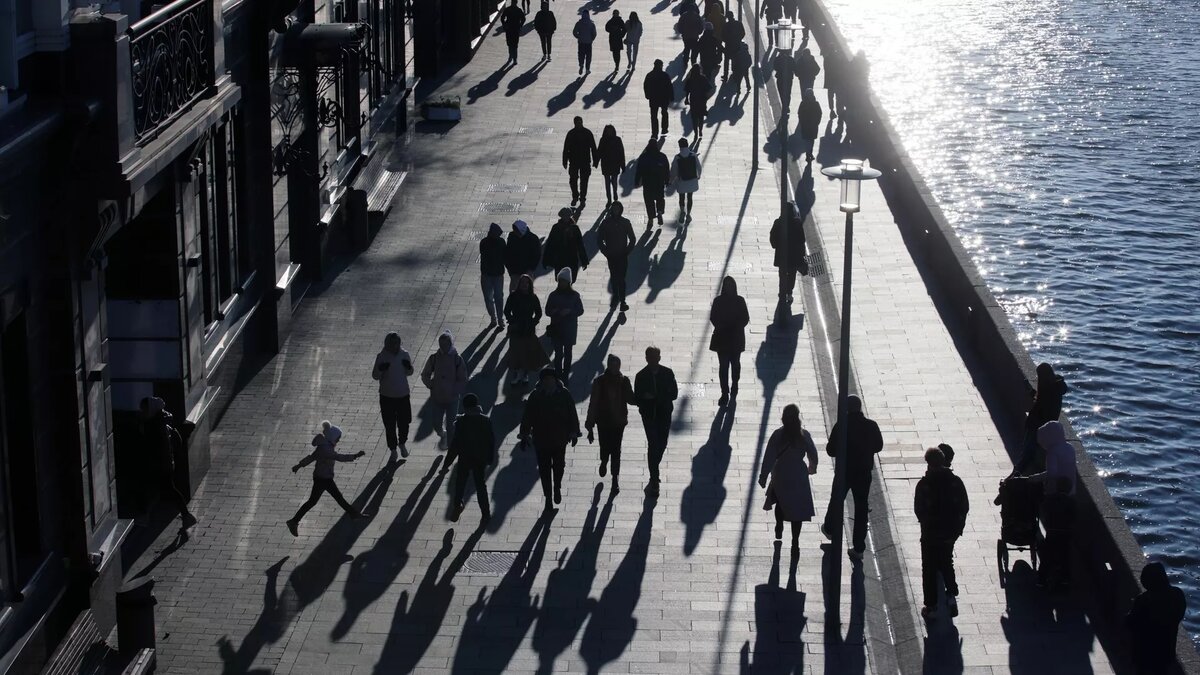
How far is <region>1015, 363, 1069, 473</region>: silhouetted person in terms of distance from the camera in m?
18.1

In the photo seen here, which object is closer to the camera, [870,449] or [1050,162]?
[870,449]

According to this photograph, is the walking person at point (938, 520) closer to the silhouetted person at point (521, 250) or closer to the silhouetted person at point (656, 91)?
the silhouetted person at point (521, 250)

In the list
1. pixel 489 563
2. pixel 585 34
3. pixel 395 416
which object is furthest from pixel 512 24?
pixel 489 563

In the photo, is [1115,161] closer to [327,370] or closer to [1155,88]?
[1155,88]

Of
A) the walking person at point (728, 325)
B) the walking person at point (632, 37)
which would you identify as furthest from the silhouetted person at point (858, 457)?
the walking person at point (632, 37)

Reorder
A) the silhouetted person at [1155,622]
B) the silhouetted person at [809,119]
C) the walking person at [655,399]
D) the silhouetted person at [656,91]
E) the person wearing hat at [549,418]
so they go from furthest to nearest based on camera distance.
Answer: the silhouetted person at [656,91] < the silhouetted person at [809,119] < the walking person at [655,399] < the person wearing hat at [549,418] < the silhouetted person at [1155,622]

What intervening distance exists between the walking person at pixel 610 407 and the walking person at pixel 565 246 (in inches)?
210

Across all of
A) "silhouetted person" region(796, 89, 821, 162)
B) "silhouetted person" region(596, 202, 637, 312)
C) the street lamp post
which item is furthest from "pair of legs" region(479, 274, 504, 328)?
"silhouetted person" region(796, 89, 821, 162)

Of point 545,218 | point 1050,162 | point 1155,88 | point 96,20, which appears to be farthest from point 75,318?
point 1155,88

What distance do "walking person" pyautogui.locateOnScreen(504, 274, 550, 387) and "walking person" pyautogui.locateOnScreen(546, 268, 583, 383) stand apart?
0.24 metres

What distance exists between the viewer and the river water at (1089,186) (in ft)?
83.8

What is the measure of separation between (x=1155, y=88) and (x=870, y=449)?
35.6m

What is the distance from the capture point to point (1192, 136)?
43.6m

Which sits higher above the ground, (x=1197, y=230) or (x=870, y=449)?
(x=870, y=449)
